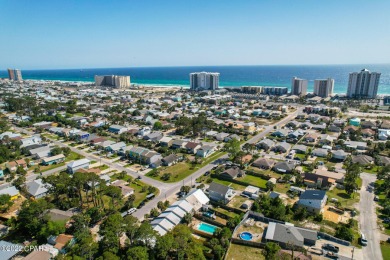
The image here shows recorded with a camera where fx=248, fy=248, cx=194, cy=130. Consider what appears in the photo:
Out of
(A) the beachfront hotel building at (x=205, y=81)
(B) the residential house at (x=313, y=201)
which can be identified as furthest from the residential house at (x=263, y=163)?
(A) the beachfront hotel building at (x=205, y=81)

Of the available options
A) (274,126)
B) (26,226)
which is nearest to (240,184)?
(26,226)

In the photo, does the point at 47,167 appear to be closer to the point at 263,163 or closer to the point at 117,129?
the point at 117,129

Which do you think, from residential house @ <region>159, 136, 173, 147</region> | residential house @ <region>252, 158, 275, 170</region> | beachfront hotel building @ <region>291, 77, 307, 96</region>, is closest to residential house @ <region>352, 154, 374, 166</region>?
residential house @ <region>252, 158, 275, 170</region>

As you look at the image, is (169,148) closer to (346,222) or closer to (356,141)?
(346,222)

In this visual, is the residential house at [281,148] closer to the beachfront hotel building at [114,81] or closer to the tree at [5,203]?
the tree at [5,203]

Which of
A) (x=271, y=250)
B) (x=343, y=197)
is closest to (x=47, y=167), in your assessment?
(x=271, y=250)

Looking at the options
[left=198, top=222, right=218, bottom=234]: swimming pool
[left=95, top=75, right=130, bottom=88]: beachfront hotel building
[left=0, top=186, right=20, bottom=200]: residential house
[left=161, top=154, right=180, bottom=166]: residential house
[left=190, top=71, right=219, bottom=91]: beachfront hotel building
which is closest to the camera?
[left=198, top=222, right=218, bottom=234]: swimming pool

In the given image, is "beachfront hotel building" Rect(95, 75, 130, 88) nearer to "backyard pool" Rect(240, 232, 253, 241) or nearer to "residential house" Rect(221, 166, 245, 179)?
"residential house" Rect(221, 166, 245, 179)
